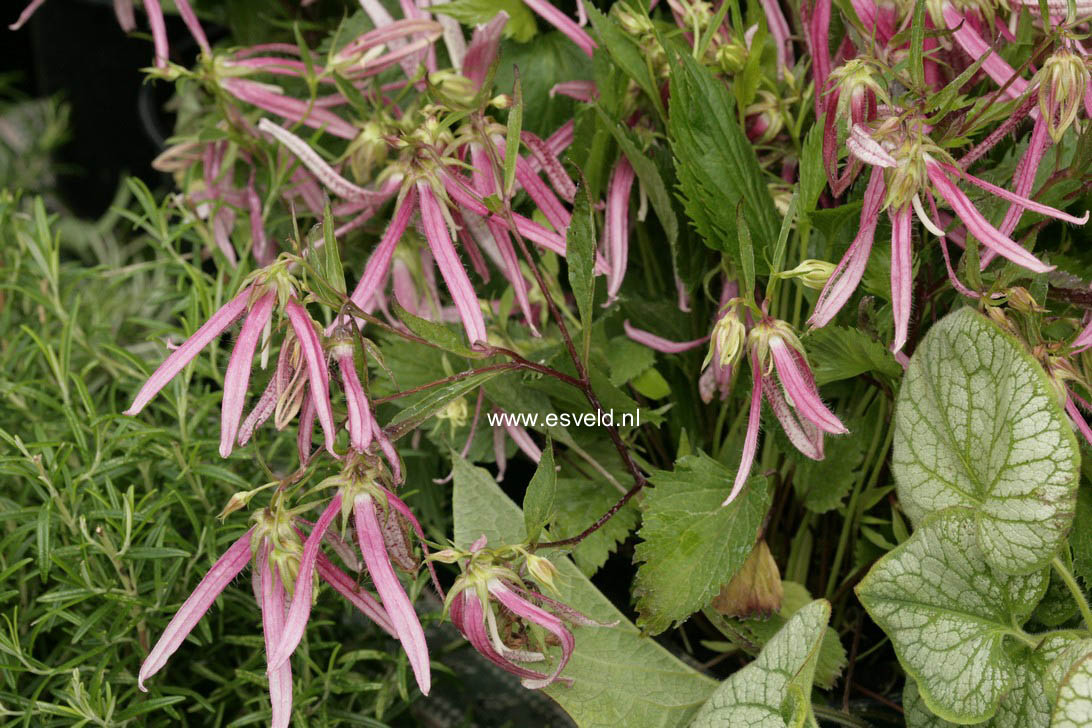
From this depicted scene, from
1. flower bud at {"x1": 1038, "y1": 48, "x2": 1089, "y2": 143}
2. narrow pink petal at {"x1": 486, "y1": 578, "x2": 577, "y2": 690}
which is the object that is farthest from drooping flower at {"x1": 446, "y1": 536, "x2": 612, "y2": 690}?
flower bud at {"x1": 1038, "y1": 48, "x2": 1089, "y2": 143}

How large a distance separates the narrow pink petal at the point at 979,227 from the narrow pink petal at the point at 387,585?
Answer: 0.63 feet

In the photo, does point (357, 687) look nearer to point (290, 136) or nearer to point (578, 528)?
point (578, 528)

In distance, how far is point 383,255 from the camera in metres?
0.38

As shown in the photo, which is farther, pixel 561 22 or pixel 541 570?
pixel 561 22

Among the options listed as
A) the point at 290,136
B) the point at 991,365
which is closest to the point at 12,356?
the point at 290,136

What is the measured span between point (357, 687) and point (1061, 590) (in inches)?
10.5

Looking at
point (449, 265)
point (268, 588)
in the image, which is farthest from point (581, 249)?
point (268, 588)

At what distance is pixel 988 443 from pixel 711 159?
13 cm

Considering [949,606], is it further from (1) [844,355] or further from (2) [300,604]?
(2) [300,604]

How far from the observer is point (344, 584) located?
0.35 m

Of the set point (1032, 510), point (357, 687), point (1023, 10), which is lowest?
point (357, 687)

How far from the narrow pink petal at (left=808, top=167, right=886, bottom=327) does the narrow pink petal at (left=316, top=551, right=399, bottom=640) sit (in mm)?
168

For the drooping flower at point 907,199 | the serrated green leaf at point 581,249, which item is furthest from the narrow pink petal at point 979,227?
the serrated green leaf at point 581,249

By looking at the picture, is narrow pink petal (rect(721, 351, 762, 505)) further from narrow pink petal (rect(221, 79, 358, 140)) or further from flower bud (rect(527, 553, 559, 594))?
narrow pink petal (rect(221, 79, 358, 140))
